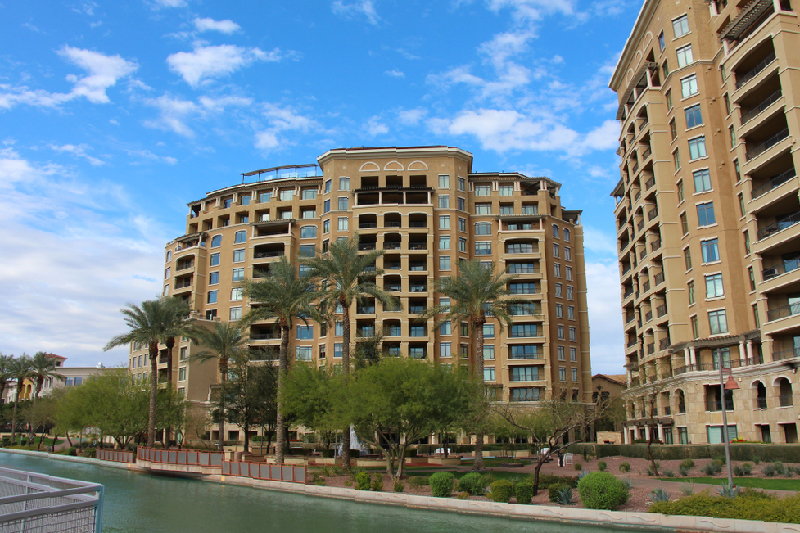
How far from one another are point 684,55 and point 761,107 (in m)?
10.7

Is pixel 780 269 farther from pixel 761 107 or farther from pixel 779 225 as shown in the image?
pixel 761 107

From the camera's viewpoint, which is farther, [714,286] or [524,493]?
[714,286]

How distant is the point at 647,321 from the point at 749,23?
28995mm

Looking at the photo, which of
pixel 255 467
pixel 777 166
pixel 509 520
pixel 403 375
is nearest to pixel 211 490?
pixel 255 467

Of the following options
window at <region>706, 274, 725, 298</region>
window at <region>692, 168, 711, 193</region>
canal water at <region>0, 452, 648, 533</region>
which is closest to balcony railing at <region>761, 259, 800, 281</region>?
window at <region>706, 274, 725, 298</region>

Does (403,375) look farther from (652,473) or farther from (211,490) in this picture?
(652,473)

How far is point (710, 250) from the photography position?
52.0 meters

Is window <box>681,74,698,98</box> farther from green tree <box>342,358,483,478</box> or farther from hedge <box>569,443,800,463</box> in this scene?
green tree <box>342,358,483,478</box>

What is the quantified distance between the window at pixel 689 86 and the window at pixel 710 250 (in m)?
14.0

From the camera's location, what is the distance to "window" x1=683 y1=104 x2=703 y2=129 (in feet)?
180

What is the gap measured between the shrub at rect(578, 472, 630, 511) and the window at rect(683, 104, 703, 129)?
41.8 m

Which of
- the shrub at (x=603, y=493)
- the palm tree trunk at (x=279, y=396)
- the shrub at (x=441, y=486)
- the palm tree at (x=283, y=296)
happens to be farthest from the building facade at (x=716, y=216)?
the palm tree trunk at (x=279, y=396)

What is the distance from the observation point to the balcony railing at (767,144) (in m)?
46.7

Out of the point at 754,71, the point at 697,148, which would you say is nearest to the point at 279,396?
the point at 697,148
